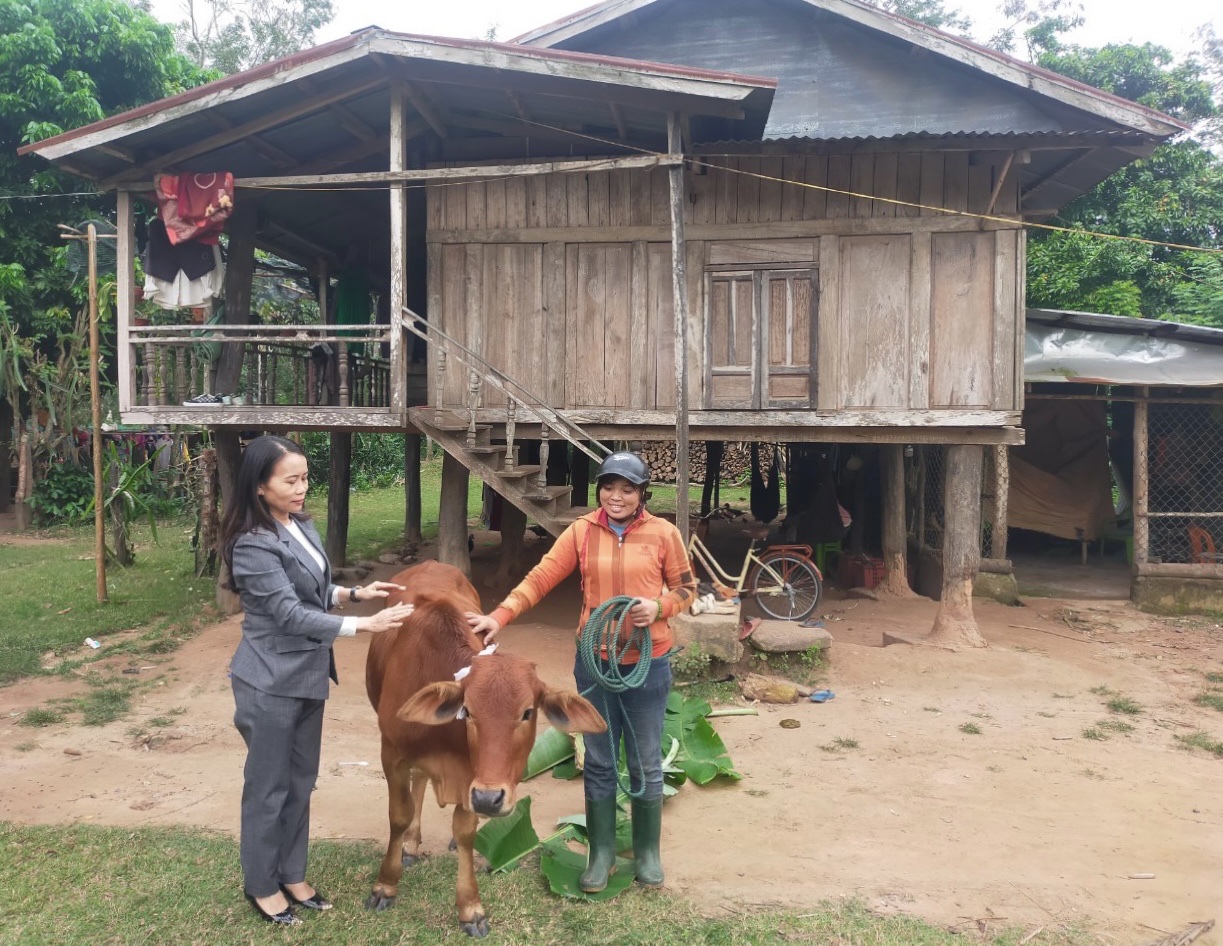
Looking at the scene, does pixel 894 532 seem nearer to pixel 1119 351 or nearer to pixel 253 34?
pixel 1119 351

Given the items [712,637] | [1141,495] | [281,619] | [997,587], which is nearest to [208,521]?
[712,637]

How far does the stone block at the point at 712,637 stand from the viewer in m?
7.16

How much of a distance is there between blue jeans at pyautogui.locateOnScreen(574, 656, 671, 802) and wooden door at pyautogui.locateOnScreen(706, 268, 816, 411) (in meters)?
5.08

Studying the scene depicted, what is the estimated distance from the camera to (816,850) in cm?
425

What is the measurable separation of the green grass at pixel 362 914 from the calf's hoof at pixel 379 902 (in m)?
0.04

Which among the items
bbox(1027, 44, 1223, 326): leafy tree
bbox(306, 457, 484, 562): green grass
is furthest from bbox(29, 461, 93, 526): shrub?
bbox(1027, 44, 1223, 326): leafy tree

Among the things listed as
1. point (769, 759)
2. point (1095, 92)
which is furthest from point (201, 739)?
point (1095, 92)

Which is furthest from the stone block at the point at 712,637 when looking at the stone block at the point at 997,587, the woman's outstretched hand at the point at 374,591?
the stone block at the point at 997,587

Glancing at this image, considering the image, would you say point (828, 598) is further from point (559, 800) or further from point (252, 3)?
point (252, 3)

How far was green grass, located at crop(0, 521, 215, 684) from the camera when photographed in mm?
8055

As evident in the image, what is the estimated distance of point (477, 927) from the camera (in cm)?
342

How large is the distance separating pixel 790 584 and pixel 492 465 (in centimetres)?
348

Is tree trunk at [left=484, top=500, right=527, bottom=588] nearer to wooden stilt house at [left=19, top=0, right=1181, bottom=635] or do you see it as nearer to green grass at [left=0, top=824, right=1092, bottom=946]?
wooden stilt house at [left=19, top=0, right=1181, bottom=635]

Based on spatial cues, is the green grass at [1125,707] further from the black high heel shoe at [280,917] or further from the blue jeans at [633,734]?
the black high heel shoe at [280,917]
